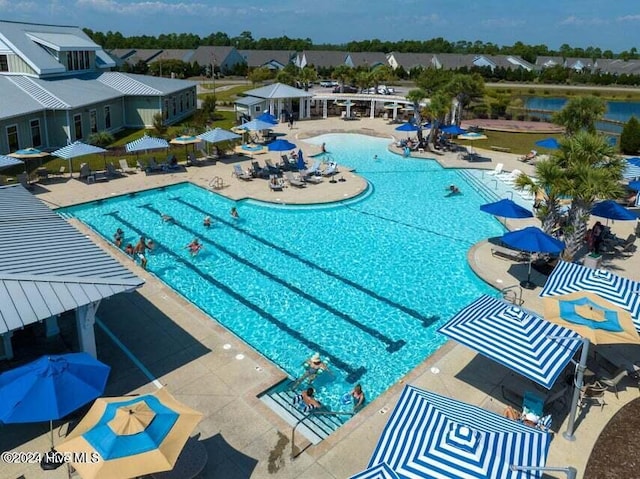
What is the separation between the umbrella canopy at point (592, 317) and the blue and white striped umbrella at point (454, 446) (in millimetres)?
3139

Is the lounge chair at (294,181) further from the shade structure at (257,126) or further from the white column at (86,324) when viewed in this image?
the white column at (86,324)

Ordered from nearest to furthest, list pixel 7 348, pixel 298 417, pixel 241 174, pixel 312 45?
pixel 298 417 < pixel 7 348 < pixel 241 174 < pixel 312 45

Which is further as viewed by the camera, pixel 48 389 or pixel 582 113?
pixel 582 113

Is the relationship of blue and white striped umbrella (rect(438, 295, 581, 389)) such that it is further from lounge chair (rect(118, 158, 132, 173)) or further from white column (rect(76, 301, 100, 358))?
lounge chair (rect(118, 158, 132, 173))

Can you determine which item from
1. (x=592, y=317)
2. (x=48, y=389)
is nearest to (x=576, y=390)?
(x=592, y=317)

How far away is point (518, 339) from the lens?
9.89 meters

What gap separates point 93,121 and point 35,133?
4.23 meters

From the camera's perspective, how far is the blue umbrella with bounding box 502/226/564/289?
14953 mm

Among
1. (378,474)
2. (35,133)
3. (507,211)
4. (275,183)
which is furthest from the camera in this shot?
(35,133)

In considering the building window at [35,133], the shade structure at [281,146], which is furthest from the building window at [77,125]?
the shade structure at [281,146]

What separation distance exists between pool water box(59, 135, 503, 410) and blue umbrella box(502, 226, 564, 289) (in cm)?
164

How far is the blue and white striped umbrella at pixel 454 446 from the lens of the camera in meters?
6.70

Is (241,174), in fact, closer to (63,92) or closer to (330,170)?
(330,170)

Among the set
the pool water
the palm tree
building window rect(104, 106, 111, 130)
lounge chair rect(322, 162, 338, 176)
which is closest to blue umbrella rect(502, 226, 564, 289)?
the pool water
